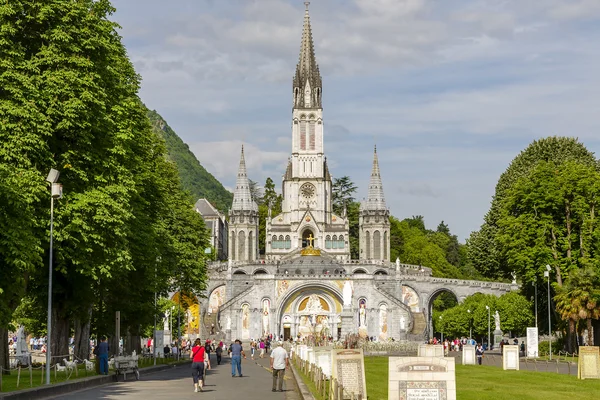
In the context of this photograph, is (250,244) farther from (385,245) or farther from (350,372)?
(350,372)

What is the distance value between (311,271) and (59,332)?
64983 millimetres

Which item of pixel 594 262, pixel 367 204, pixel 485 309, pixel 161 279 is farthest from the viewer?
pixel 367 204

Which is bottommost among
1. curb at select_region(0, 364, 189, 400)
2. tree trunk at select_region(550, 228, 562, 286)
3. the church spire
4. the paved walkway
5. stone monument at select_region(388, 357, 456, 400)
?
the paved walkway

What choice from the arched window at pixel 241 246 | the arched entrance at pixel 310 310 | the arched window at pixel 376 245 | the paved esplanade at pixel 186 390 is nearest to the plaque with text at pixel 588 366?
the paved esplanade at pixel 186 390

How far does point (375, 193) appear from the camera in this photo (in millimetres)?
124312

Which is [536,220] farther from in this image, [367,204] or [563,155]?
[367,204]

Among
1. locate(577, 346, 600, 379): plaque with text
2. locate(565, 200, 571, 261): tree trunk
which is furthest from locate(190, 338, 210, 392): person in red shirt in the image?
locate(565, 200, 571, 261): tree trunk

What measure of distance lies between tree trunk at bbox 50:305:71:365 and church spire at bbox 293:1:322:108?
93.4 metres

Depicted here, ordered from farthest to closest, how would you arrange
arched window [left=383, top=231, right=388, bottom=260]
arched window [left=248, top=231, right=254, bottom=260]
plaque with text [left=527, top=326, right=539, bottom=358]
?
arched window [left=248, top=231, right=254, bottom=260] < arched window [left=383, top=231, right=388, bottom=260] < plaque with text [left=527, top=326, right=539, bottom=358]

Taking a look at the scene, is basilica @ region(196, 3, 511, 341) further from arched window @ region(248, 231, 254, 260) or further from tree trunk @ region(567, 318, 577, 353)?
tree trunk @ region(567, 318, 577, 353)

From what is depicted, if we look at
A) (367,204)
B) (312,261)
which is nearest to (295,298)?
(312,261)

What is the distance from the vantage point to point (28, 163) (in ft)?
94.2

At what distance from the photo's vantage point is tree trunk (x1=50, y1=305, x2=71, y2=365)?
35.4 m

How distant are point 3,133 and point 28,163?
1110 mm
